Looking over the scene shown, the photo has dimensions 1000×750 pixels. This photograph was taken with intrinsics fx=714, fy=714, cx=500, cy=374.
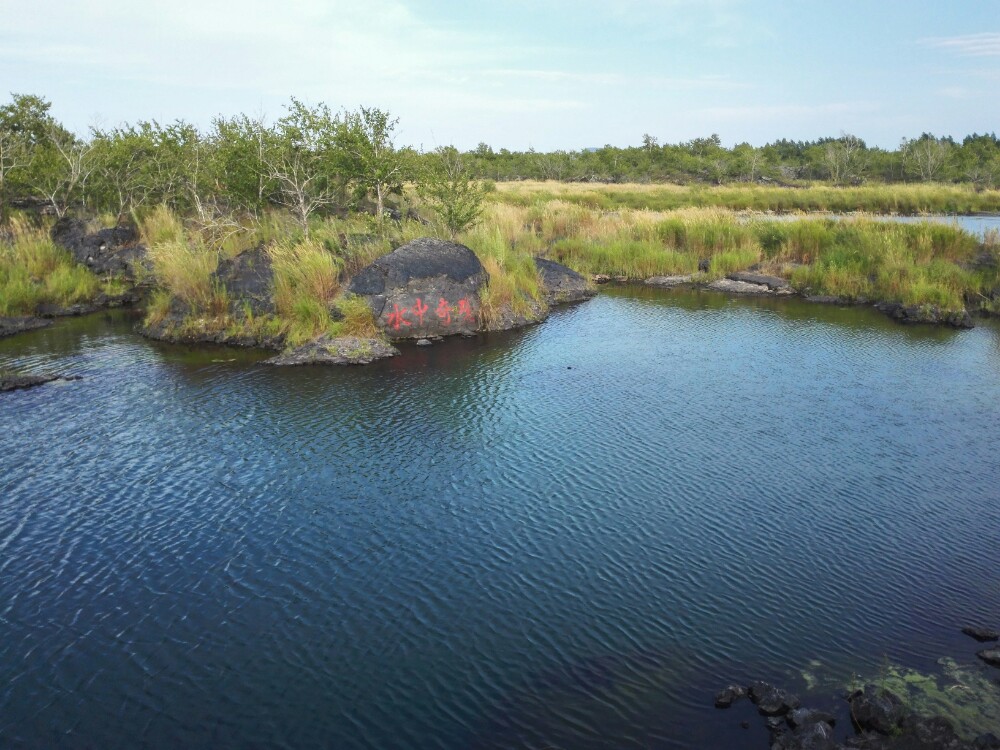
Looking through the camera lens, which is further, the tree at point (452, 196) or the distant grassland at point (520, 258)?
the tree at point (452, 196)

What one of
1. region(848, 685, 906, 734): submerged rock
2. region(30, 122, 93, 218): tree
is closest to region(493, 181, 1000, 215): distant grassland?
region(30, 122, 93, 218): tree

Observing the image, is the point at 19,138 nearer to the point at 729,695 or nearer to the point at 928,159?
the point at 729,695

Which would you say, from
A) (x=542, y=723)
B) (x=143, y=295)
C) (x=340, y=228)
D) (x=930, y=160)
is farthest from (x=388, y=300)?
(x=930, y=160)

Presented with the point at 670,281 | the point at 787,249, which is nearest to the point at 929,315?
the point at 787,249

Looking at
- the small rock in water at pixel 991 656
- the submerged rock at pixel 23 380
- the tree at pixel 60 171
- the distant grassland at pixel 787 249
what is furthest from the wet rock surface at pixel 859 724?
the tree at pixel 60 171

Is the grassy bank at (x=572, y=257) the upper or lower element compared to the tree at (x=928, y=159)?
lower

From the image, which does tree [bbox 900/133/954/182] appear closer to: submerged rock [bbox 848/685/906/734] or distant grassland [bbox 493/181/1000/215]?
distant grassland [bbox 493/181/1000/215]

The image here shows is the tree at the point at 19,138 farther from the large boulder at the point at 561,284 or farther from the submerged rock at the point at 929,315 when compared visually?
the submerged rock at the point at 929,315
